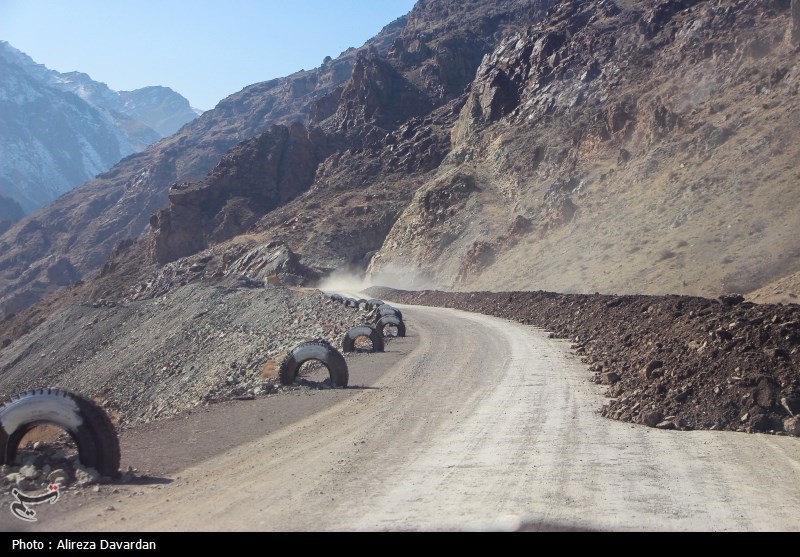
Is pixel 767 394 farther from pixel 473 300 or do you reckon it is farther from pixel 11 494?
pixel 473 300

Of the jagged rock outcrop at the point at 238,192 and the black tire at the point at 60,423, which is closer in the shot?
the black tire at the point at 60,423

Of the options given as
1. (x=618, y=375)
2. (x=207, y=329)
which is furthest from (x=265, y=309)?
(x=618, y=375)

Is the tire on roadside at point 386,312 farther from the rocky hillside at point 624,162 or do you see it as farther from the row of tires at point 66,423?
the row of tires at point 66,423

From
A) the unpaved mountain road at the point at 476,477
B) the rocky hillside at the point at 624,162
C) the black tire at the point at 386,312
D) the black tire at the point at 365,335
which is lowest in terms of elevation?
the unpaved mountain road at the point at 476,477

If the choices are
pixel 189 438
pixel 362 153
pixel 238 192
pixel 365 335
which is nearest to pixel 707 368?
pixel 189 438

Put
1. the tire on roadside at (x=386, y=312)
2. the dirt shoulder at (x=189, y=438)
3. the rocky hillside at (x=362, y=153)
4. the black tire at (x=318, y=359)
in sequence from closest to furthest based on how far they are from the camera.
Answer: the dirt shoulder at (x=189, y=438)
the black tire at (x=318, y=359)
the tire on roadside at (x=386, y=312)
the rocky hillside at (x=362, y=153)

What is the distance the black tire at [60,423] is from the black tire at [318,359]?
7761 mm

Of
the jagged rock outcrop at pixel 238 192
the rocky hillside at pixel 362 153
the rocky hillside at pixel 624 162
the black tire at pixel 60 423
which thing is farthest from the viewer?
the jagged rock outcrop at pixel 238 192

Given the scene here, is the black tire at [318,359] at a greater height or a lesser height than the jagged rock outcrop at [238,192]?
lesser

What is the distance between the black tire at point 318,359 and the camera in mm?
15922

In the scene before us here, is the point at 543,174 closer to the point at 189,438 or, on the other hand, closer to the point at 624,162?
the point at 624,162

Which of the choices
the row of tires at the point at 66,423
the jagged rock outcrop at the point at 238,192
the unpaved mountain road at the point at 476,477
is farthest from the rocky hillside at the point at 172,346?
the jagged rock outcrop at the point at 238,192

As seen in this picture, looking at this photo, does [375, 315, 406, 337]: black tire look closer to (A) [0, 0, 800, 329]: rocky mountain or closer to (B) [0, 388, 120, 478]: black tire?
(A) [0, 0, 800, 329]: rocky mountain

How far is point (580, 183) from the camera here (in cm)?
6325
